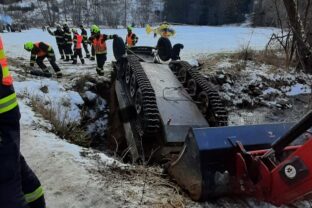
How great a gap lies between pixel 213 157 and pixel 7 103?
6.53 ft

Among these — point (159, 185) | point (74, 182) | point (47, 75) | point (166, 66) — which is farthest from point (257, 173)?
point (47, 75)

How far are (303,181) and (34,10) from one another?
69.6 m

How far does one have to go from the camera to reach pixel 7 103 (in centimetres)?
235

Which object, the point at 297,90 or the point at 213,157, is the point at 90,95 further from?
the point at 213,157

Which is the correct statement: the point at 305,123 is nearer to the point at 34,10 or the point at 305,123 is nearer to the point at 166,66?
the point at 166,66

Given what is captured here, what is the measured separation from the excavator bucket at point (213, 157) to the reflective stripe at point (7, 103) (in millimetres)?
1829

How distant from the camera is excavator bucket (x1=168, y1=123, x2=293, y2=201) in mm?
3713

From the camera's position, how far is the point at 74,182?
409cm

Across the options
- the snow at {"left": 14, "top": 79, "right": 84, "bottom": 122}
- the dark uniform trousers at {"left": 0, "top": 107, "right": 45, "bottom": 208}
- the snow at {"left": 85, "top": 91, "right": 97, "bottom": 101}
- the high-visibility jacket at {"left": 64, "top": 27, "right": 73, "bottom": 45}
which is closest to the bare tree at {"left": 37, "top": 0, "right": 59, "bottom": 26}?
the high-visibility jacket at {"left": 64, "top": 27, "right": 73, "bottom": 45}

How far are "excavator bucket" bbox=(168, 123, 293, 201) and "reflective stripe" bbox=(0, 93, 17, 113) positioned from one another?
183 centimetres

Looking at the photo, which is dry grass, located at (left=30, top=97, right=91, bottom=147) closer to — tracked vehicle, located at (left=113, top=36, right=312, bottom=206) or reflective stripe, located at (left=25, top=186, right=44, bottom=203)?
tracked vehicle, located at (left=113, top=36, right=312, bottom=206)

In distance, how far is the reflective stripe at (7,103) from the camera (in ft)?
7.60

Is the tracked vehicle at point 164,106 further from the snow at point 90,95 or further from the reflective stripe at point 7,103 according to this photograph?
the reflective stripe at point 7,103

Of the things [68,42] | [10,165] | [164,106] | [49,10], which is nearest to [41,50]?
[68,42]
